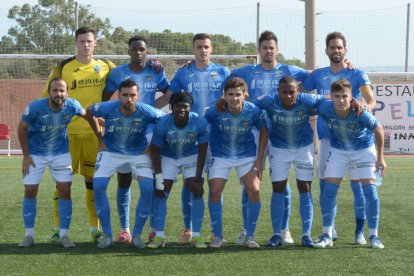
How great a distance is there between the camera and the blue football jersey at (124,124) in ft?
23.7

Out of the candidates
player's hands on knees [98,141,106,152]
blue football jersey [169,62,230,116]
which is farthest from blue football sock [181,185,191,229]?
player's hands on knees [98,141,106,152]

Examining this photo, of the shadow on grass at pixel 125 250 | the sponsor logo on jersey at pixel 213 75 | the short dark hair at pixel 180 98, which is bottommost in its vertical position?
the shadow on grass at pixel 125 250

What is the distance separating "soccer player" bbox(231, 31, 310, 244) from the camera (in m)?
7.59

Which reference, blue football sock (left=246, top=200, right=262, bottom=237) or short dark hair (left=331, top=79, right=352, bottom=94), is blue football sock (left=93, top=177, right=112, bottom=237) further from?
short dark hair (left=331, top=79, right=352, bottom=94)

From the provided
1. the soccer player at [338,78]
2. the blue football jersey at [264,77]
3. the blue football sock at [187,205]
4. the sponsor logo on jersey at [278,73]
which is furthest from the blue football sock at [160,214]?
the sponsor logo on jersey at [278,73]

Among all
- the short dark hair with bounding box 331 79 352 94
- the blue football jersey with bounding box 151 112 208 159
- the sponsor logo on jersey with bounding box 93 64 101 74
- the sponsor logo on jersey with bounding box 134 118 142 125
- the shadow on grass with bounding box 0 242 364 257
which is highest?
the sponsor logo on jersey with bounding box 93 64 101 74

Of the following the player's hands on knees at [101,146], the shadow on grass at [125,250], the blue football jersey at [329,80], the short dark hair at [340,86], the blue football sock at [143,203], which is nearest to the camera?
the shadow on grass at [125,250]

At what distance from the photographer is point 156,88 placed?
781cm

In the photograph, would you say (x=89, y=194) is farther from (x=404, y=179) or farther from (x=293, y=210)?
(x=404, y=179)

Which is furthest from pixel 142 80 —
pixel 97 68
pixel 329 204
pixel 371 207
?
pixel 371 207

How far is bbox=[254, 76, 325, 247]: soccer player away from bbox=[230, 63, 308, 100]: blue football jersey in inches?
14.0

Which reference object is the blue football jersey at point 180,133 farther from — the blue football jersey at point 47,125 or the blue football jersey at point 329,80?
the blue football jersey at point 329,80

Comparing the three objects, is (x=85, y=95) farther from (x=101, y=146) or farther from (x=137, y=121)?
(x=137, y=121)

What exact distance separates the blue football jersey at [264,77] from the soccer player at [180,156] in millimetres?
766
